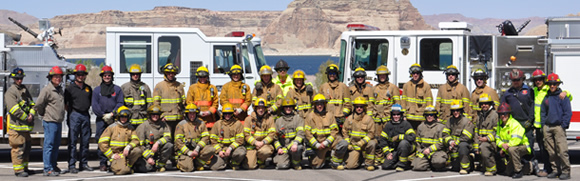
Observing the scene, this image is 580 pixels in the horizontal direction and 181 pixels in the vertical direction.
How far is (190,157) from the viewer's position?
11633 millimetres

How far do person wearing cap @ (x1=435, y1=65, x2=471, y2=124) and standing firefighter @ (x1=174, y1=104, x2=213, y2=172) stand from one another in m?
3.79

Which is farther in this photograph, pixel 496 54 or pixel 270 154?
pixel 496 54

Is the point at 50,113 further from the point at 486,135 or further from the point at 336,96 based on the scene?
the point at 486,135

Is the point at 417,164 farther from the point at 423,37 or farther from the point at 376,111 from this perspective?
the point at 423,37


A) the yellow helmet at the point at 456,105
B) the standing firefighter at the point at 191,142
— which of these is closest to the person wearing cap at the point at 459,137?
the yellow helmet at the point at 456,105

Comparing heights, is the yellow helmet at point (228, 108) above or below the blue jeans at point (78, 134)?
above

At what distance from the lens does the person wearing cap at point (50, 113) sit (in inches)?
436

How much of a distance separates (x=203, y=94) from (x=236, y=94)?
565 mm

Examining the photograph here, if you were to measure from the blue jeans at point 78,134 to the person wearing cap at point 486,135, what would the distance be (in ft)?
19.5

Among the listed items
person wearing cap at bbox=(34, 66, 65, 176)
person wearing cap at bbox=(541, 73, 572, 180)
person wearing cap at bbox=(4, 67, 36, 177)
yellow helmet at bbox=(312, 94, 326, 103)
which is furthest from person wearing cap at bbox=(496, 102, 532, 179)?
person wearing cap at bbox=(4, 67, 36, 177)

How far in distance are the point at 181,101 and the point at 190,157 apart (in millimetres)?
999

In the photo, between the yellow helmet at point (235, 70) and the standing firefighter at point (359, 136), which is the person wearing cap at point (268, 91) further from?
the standing firefighter at point (359, 136)

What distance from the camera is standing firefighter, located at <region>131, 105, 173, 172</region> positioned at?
11.4m

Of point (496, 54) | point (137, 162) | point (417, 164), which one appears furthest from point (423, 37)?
point (137, 162)
